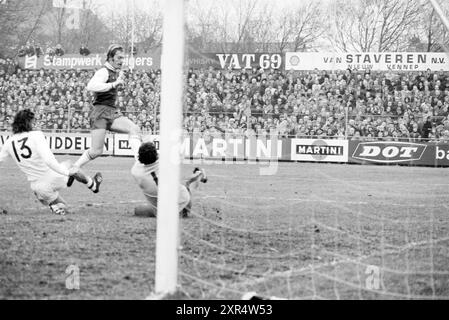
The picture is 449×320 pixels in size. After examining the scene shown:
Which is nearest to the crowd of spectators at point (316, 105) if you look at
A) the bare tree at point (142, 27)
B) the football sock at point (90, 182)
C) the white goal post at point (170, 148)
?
the bare tree at point (142, 27)

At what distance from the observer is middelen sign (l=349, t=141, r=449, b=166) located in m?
20.8

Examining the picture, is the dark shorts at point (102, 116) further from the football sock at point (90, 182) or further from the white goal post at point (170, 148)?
the white goal post at point (170, 148)

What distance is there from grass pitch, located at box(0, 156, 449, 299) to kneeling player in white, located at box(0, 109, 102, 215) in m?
0.27

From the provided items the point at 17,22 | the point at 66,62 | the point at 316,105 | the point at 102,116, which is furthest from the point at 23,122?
the point at 17,22

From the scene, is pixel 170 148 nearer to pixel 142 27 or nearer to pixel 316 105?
pixel 316 105

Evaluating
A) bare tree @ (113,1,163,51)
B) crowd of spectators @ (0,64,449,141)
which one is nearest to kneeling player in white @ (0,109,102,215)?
crowd of spectators @ (0,64,449,141)

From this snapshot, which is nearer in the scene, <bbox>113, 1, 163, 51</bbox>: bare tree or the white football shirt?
the white football shirt

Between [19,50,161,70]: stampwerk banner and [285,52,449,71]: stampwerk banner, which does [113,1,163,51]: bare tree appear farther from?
[285,52,449,71]: stampwerk banner

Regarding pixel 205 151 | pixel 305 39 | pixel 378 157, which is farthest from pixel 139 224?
pixel 305 39

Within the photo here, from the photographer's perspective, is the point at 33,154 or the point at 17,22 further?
the point at 17,22

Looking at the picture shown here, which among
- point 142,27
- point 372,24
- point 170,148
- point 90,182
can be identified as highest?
point 142,27

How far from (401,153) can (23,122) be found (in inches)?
649

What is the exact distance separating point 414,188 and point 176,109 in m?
9.44

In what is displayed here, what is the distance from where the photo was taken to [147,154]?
6.89 metres
